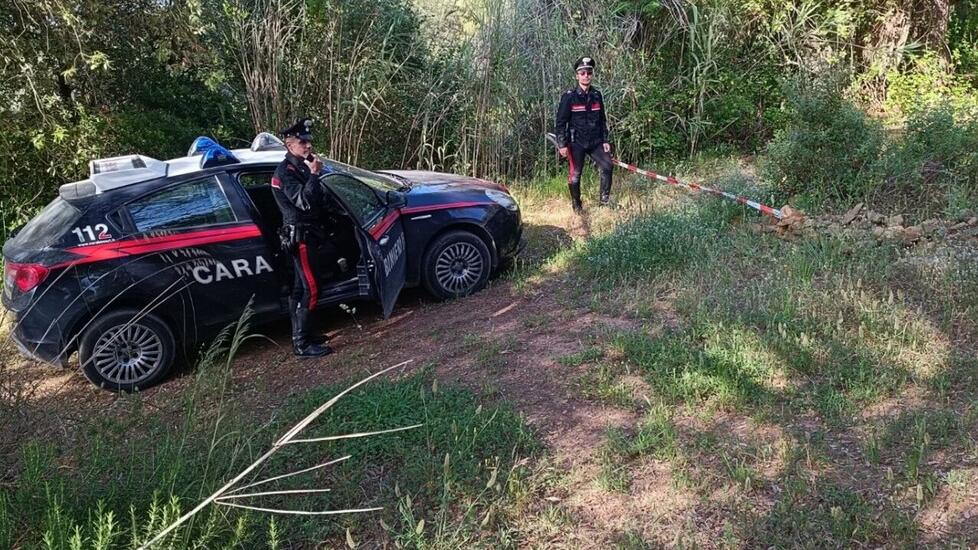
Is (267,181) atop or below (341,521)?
atop

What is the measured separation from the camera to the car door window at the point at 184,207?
4668mm

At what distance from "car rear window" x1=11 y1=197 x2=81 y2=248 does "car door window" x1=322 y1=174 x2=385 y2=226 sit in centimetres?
174

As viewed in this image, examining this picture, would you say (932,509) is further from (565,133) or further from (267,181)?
(565,133)

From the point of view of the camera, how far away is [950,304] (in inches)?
171

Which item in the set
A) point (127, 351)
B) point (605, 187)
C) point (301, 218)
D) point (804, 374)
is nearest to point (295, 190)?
point (301, 218)

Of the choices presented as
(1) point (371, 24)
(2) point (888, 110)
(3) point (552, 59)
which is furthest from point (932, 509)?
(2) point (888, 110)

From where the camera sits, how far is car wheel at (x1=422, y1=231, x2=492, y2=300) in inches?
231

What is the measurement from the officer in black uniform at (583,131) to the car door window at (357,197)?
302 cm

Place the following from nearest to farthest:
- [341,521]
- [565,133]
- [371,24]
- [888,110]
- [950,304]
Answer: [341,521]
[950,304]
[565,133]
[371,24]
[888,110]

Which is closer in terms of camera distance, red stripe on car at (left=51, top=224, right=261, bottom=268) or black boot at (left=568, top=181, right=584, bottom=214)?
red stripe on car at (left=51, top=224, right=261, bottom=268)

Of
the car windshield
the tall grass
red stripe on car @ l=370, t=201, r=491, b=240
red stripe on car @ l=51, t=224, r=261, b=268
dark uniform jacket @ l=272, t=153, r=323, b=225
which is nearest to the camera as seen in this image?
the tall grass

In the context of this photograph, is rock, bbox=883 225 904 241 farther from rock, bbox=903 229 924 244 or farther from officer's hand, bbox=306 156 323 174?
officer's hand, bbox=306 156 323 174

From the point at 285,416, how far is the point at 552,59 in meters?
6.58

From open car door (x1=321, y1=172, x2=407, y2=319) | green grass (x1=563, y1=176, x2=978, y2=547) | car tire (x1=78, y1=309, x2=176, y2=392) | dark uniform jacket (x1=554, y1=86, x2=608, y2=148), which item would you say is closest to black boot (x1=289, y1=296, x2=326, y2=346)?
Result: open car door (x1=321, y1=172, x2=407, y2=319)
